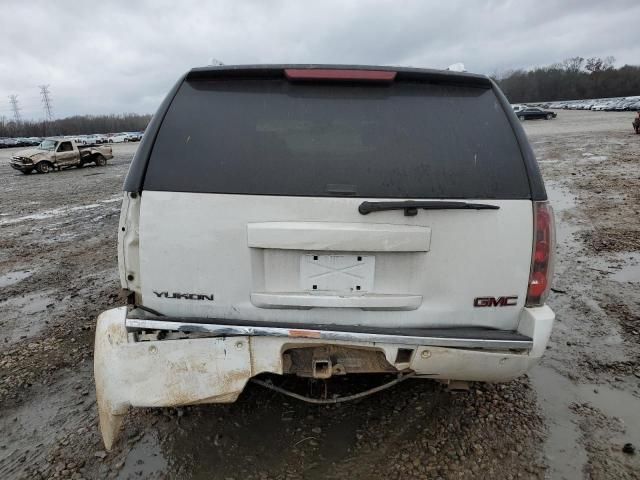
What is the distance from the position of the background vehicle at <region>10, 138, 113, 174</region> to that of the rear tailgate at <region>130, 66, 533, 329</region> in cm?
2353

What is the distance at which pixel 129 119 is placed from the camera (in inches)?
4419

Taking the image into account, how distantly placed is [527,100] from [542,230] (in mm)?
114421

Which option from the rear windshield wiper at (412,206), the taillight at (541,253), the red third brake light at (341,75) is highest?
the red third brake light at (341,75)

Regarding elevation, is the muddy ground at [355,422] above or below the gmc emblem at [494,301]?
below

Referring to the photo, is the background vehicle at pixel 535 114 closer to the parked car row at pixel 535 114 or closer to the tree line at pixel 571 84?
the parked car row at pixel 535 114

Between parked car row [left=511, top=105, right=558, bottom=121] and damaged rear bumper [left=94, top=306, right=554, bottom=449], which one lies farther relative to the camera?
parked car row [left=511, top=105, right=558, bottom=121]

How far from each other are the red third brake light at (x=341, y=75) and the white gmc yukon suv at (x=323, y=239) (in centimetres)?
1

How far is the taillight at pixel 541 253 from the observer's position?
84.0 inches

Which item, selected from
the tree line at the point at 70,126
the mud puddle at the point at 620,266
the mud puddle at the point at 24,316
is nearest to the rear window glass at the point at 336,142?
the mud puddle at the point at 24,316

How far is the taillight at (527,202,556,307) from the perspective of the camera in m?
2.13

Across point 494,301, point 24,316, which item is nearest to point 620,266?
point 494,301

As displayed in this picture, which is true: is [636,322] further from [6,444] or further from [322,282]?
[6,444]

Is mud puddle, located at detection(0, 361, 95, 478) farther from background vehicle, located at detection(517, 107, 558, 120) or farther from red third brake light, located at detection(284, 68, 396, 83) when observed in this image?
background vehicle, located at detection(517, 107, 558, 120)

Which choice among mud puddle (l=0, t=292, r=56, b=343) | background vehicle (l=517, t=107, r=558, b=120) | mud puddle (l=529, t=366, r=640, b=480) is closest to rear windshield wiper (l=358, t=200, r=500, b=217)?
mud puddle (l=529, t=366, r=640, b=480)
